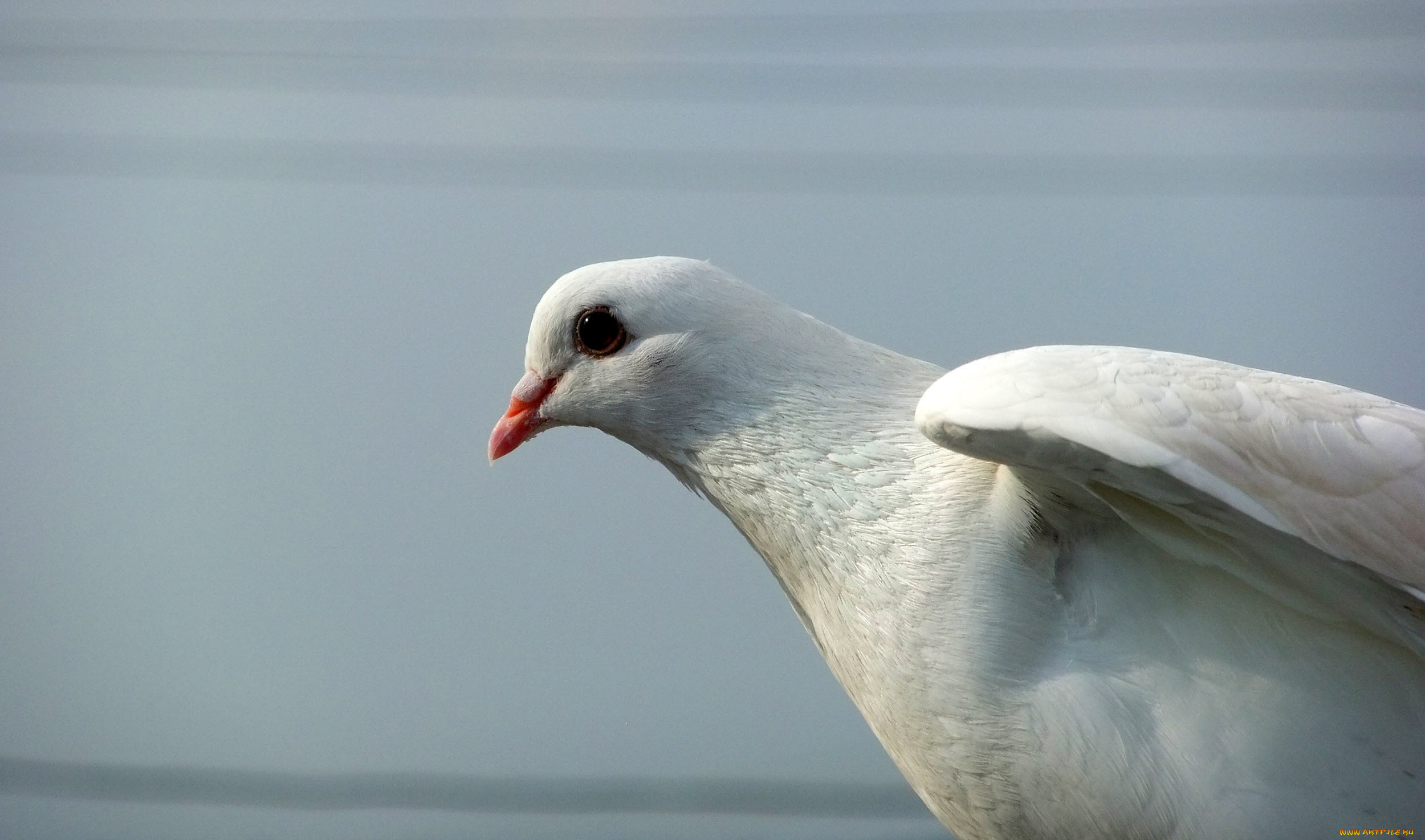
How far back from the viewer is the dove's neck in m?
0.73

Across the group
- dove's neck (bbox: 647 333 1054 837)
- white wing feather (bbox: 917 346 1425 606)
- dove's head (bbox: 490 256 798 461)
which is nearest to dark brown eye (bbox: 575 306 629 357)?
dove's head (bbox: 490 256 798 461)

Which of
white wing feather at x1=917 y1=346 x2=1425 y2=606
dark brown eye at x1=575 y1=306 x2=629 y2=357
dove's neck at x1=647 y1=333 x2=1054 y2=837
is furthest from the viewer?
dark brown eye at x1=575 y1=306 x2=629 y2=357

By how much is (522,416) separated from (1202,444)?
0.55 m

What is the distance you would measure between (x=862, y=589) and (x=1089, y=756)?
0.19 meters

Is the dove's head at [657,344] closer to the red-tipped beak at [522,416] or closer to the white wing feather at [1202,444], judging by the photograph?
the red-tipped beak at [522,416]

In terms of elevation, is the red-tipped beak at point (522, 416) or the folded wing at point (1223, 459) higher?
the red-tipped beak at point (522, 416)

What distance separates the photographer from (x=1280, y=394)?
70 centimetres

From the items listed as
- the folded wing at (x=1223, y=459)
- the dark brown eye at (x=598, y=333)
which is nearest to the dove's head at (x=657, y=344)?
the dark brown eye at (x=598, y=333)

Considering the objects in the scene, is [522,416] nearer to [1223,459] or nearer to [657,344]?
[657,344]

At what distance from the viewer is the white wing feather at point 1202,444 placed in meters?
0.60

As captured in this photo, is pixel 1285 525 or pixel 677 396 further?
pixel 677 396

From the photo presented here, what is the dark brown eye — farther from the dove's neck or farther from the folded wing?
the folded wing

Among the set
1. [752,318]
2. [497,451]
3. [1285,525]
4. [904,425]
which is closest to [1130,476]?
[1285,525]

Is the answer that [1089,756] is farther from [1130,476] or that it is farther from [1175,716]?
[1130,476]
